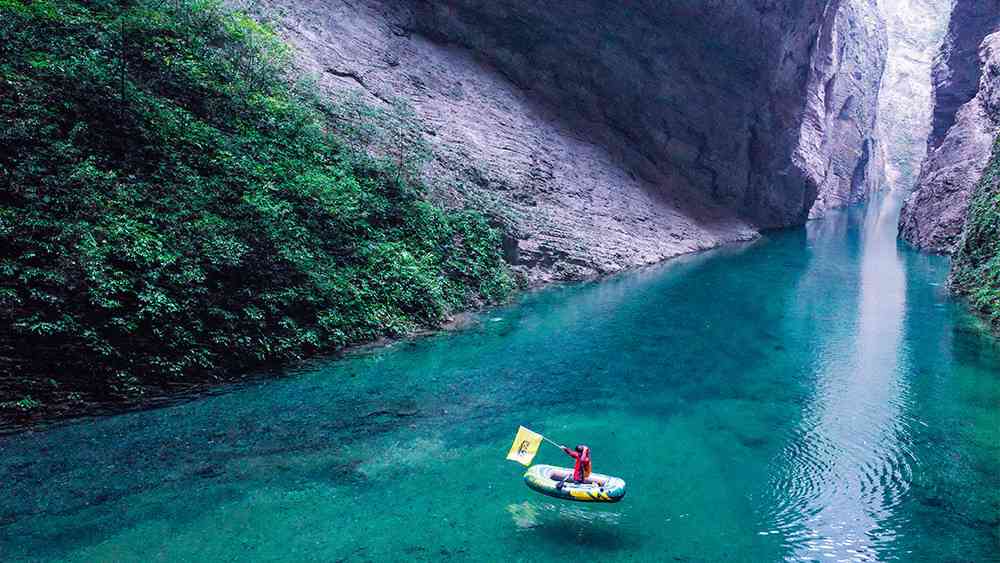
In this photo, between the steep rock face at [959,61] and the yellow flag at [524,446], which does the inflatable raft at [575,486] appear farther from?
the steep rock face at [959,61]

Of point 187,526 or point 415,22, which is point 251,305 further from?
point 415,22

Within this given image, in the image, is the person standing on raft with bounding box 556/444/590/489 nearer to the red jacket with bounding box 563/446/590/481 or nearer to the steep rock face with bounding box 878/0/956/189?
the red jacket with bounding box 563/446/590/481

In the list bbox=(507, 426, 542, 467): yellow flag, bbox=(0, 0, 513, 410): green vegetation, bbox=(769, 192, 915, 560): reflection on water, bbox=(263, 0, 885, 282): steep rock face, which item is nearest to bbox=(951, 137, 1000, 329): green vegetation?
bbox=(769, 192, 915, 560): reflection on water

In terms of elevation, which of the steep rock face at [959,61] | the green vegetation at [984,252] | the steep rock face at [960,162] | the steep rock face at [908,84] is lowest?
the green vegetation at [984,252]

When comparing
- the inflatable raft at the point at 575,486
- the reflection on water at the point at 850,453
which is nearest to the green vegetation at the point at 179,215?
the inflatable raft at the point at 575,486

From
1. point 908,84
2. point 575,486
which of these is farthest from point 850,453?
point 908,84

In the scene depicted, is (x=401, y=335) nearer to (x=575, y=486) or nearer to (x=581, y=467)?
(x=581, y=467)
